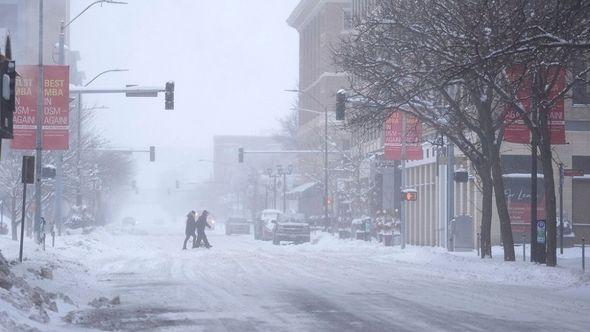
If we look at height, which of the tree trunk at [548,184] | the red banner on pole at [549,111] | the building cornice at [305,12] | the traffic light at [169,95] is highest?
the building cornice at [305,12]

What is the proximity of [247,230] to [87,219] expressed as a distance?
1997 centimetres

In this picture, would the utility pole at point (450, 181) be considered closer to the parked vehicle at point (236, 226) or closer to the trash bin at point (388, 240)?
the trash bin at point (388, 240)

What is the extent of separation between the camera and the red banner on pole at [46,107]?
1304 inches

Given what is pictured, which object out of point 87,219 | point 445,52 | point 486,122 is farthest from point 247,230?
point 445,52

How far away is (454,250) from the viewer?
146 ft

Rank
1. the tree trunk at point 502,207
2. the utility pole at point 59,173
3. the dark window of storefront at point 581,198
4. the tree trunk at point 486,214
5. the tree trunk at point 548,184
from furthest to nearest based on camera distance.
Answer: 1. the dark window of storefront at point 581,198
2. the utility pole at point 59,173
3. the tree trunk at point 486,214
4. the tree trunk at point 502,207
5. the tree trunk at point 548,184

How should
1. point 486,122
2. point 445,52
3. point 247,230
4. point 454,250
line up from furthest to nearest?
1. point 247,230
2. point 454,250
3. point 486,122
4. point 445,52

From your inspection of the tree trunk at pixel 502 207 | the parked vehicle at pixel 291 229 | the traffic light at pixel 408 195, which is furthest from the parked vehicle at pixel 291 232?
the tree trunk at pixel 502 207

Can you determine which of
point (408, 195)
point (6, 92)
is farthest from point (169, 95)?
point (6, 92)

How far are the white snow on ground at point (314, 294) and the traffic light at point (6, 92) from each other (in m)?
2.95

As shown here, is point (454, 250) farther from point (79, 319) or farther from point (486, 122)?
point (79, 319)

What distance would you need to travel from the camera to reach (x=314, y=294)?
842 inches

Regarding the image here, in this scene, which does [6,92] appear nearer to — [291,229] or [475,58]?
[475,58]

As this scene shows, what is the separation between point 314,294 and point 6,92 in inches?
273
